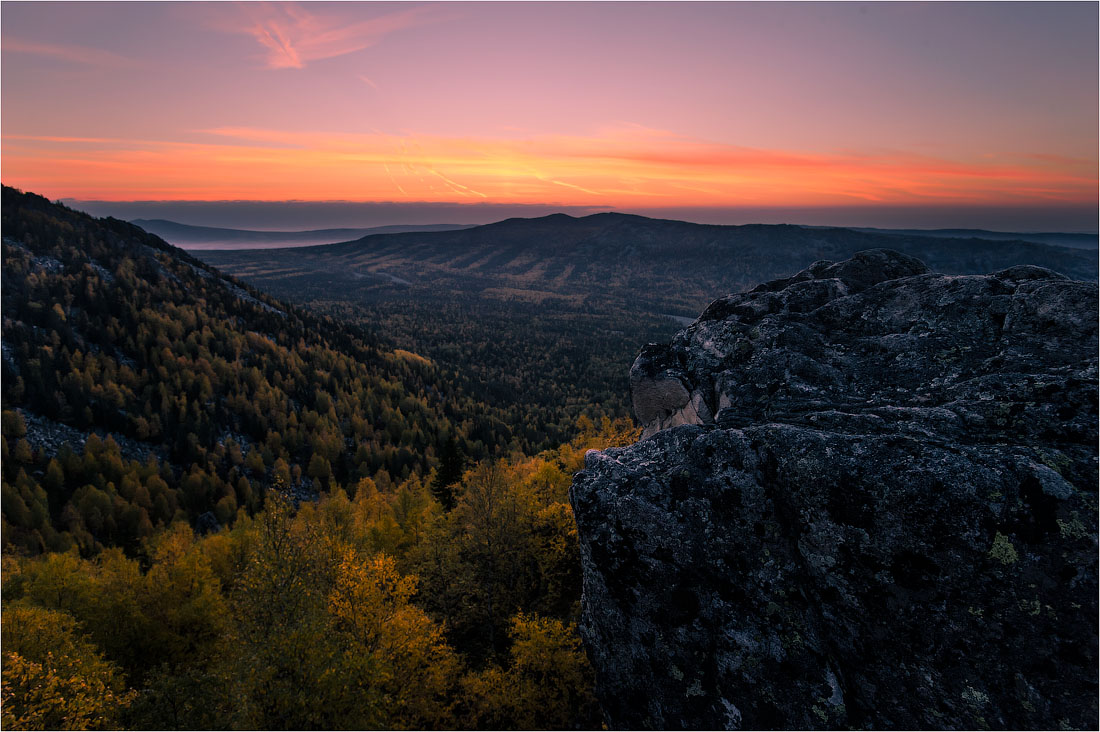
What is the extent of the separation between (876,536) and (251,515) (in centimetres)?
9732

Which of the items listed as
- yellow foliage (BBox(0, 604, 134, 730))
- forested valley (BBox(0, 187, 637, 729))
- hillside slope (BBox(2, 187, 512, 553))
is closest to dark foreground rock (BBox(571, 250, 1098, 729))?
forested valley (BBox(0, 187, 637, 729))

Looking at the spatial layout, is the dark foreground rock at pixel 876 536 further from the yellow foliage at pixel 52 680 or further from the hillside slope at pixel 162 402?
the hillside slope at pixel 162 402

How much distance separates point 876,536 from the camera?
1155 centimetres

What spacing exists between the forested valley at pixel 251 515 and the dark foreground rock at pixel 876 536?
12.6 m

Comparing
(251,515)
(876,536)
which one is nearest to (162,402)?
(251,515)

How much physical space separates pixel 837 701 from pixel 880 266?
20910 millimetres

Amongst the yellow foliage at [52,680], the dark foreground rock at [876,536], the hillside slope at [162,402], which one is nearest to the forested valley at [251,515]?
the yellow foliage at [52,680]

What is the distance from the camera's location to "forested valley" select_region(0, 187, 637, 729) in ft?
72.1

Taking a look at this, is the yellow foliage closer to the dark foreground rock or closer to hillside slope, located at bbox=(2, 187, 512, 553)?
the dark foreground rock

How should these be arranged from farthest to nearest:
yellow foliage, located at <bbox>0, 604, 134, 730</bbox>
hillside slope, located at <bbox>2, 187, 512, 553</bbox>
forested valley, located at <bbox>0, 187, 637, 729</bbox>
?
hillside slope, located at <bbox>2, 187, 512, 553</bbox>, forested valley, located at <bbox>0, 187, 637, 729</bbox>, yellow foliage, located at <bbox>0, 604, 134, 730</bbox>

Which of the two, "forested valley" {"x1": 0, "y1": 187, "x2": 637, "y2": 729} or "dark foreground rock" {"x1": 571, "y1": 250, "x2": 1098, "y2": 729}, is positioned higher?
"dark foreground rock" {"x1": 571, "y1": 250, "x2": 1098, "y2": 729}

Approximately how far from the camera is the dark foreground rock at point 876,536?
34.0ft

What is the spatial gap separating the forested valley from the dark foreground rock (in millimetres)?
12573

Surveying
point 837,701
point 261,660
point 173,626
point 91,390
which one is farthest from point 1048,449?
point 91,390
